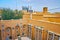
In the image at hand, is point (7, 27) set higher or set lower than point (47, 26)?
lower

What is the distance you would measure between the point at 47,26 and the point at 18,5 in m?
7.86

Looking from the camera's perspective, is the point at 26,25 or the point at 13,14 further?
the point at 13,14

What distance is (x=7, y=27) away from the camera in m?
9.41

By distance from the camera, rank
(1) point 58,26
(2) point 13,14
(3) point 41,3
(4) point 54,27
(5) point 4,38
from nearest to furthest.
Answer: (1) point 58,26 → (4) point 54,27 → (5) point 4,38 → (3) point 41,3 → (2) point 13,14

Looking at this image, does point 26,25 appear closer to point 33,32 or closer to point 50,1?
point 33,32

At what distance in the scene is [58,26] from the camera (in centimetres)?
506

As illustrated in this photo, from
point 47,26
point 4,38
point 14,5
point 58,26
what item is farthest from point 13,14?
point 58,26

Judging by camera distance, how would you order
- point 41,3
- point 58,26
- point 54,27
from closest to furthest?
point 58,26
point 54,27
point 41,3

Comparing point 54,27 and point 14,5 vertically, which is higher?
point 14,5

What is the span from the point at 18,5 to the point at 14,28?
14.7ft

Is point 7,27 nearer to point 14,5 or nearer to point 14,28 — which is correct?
point 14,28

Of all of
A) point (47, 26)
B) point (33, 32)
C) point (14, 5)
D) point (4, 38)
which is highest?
point (14, 5)

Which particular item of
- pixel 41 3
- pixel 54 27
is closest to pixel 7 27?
pixel 41 3

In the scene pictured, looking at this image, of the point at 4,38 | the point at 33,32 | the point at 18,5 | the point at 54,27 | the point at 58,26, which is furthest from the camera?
the point at 18,5
